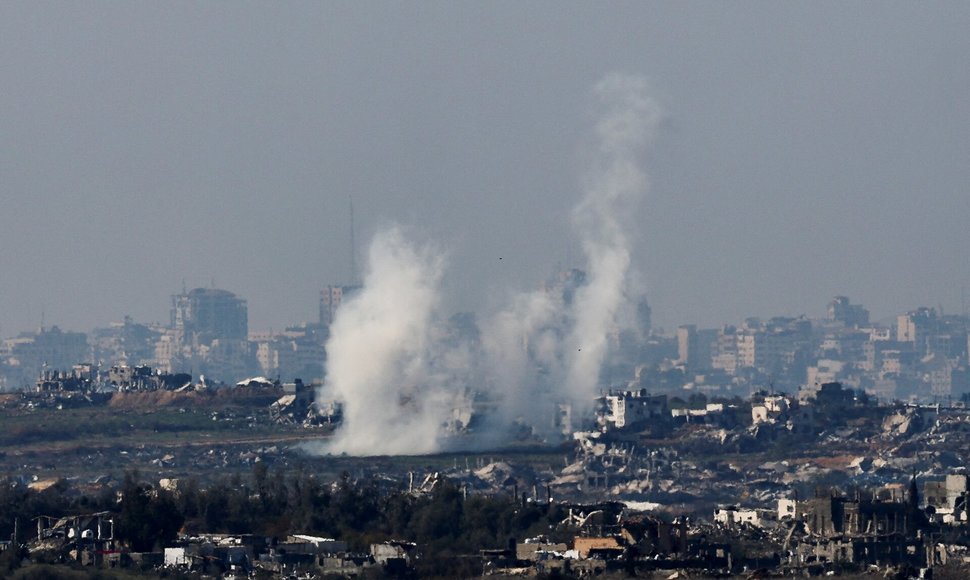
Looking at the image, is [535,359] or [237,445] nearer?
[237,445]

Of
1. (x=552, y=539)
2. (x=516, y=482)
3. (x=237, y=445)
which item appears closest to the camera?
(x=552, y=539)

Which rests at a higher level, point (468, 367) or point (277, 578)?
point (468, 367)

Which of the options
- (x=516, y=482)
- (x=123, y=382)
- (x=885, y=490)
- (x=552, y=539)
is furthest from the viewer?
(x=123, y=382)

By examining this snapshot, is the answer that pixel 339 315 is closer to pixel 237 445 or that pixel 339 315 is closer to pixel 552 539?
pixel 237 445

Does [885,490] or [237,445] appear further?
[237,445]

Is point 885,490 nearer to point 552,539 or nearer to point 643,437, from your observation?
point 552,539

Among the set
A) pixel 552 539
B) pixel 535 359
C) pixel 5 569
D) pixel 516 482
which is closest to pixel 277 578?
pixel 5 569

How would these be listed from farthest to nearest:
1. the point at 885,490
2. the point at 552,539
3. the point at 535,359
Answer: the point at 535,359 < the point at 885,490 < the point at 552,539

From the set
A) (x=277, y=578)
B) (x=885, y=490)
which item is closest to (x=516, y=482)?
(x=885, y=490)

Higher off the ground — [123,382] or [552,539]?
[123,382]
